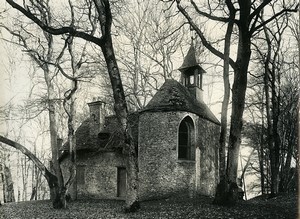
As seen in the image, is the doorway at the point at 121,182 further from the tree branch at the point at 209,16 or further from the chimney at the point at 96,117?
the tree branch at the point at 209,16

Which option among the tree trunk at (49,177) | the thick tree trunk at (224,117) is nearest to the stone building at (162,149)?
the tree trunk at (49,177)

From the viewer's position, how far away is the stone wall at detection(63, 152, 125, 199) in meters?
21.7

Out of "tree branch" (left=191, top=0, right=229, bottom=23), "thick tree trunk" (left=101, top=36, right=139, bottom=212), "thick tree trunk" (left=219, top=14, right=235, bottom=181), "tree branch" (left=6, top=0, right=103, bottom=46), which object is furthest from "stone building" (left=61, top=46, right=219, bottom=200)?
"tree branch" (left=191, top=0, right=229, bottom=23)

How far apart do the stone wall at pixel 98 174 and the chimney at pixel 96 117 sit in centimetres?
187

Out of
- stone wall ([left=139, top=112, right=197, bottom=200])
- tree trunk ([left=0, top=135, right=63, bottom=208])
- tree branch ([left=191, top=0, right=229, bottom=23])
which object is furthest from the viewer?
stone wall ([left=139, top=112, right=197, bottom=200])

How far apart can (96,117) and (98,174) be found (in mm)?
4250

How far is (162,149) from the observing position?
732 inches

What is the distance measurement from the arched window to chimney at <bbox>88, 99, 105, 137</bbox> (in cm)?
676

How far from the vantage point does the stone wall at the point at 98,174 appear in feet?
71.3

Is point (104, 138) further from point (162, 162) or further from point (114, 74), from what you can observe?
point (114, 74)

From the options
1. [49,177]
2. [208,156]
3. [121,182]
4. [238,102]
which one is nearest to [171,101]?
[208,156]

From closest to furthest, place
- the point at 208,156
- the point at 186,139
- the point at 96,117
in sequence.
Answer: the point at 186,139
the point at 208,156
the point at 96,117

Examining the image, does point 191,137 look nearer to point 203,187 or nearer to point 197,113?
point 197,113

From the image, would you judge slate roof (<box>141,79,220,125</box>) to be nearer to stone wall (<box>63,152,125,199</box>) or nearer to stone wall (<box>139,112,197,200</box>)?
stone wall (<box>139,112,197,200</box>)
